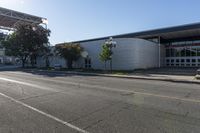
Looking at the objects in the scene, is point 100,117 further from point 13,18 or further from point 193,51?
point 13,18

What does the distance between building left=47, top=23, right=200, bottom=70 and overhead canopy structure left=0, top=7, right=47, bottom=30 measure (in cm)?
1893

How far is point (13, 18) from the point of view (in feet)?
164

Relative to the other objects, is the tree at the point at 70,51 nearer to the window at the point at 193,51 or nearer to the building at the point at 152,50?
the building at the point at 152,50

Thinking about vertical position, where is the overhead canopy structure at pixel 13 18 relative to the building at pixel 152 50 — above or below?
above

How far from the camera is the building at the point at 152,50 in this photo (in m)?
28.7

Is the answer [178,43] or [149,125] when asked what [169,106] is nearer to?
[149,125]

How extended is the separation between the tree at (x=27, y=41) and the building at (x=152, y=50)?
5.26m

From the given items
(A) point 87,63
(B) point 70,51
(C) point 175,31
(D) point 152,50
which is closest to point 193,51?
(C) point 175,31

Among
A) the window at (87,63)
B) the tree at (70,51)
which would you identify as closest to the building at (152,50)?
the window at (87,63)

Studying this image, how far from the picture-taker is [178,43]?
3788 centimetres

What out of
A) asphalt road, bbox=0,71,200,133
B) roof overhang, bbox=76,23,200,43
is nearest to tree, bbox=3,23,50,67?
roof overhang, bbox=76,23,200,43

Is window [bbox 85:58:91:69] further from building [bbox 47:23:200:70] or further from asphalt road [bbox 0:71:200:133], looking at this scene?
asphalt road [bbox 0:71:200:133]

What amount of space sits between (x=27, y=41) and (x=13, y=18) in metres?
14.6

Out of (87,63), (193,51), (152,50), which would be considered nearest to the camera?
(152,50)
